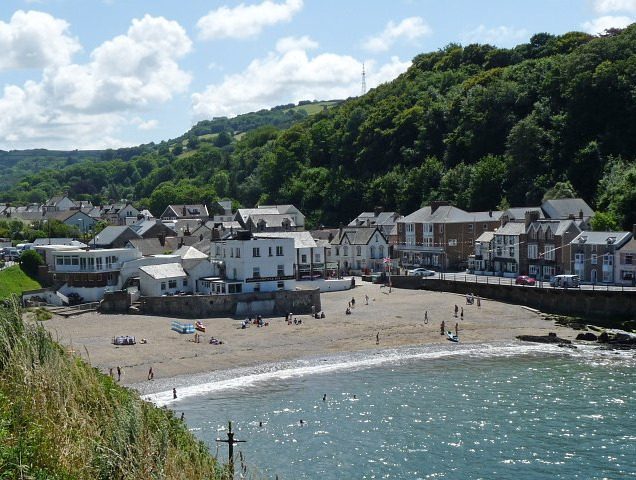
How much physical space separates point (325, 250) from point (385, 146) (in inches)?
1906

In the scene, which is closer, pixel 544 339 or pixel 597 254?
pixel 544 339

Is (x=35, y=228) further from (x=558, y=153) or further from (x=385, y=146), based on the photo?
(x=558, y=153)

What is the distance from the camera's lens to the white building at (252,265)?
59.2 metres

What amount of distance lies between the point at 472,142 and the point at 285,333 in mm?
62186

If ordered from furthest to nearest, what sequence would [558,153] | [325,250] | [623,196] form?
[558,153] → [325,250] → [623,196]

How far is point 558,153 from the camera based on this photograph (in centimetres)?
9088

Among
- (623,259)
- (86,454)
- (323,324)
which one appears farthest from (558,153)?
(86,454)

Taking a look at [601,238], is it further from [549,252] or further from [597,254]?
[549,252]

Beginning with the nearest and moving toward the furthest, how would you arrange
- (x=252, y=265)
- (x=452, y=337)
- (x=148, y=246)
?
(x=452, y=337) → (x=252, y=265) → (x=148, y=246)

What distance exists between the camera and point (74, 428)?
1989cm

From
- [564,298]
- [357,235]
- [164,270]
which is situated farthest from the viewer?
[357,235]

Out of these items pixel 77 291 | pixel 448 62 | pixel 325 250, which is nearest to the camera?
pixel 77 291

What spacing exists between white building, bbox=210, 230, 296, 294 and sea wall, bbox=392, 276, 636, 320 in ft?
52.7

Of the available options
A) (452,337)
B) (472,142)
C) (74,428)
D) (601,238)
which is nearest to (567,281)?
(601,238)
